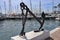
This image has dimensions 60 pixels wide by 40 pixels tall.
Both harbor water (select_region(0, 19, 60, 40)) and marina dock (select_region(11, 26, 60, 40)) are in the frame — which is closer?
marina dock (select_region(11, 26, 60, 40))

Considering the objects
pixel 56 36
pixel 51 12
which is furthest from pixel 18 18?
pixel 56 36

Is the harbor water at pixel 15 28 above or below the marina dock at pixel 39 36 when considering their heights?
below

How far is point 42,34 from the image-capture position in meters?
5.19

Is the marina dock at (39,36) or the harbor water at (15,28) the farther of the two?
the harbor water at (15,28)

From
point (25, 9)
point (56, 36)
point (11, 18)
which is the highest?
point (25, 9)

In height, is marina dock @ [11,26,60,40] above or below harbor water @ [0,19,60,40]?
above

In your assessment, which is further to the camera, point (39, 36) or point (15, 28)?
point (15, 28)

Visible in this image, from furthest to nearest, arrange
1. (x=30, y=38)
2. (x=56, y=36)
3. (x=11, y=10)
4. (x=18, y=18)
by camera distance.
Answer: (x=18, y=18), (x=11, y=10), (x=56, y=36), (x=30, y=38)

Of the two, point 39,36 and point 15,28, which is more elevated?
point 39,36

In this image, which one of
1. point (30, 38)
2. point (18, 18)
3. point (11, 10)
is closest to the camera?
point (30, 38)

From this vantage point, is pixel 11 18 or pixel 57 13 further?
pixel 11 18

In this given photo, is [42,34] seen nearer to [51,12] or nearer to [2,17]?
[51,12]

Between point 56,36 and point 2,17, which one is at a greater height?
point 56,36

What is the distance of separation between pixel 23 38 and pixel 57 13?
1323 inches
